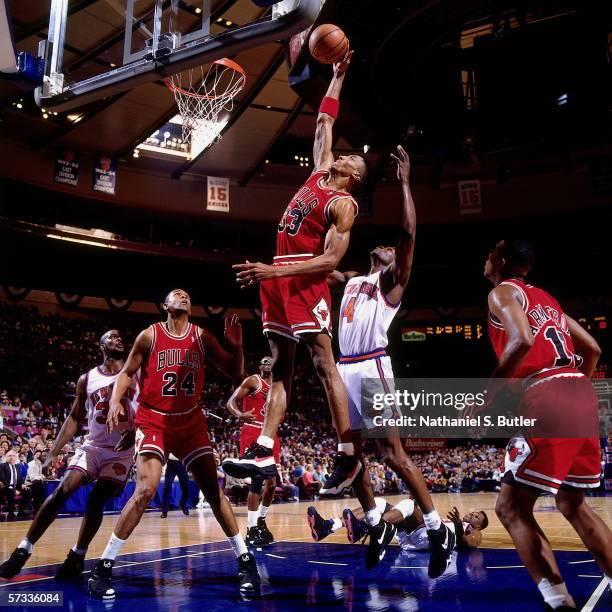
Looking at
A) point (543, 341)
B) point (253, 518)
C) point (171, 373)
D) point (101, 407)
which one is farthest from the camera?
point (253, 518)

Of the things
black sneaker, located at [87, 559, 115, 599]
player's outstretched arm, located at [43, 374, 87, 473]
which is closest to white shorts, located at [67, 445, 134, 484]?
player's outstretched arm, located at [43, 374, 87, 473]

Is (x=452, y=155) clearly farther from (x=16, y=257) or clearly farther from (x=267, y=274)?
(x=267, y=274)

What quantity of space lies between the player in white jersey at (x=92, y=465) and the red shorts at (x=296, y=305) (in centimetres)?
208

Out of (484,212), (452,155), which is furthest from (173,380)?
(484,212)

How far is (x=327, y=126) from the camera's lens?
193 inches

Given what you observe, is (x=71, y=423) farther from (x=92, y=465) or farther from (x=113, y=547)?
(x=113, y=547)

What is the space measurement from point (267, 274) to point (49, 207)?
19.3m

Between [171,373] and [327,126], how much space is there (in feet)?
7.74

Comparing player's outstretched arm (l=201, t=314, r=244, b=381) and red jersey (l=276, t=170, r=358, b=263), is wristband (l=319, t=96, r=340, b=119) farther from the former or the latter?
player's outstretched arm (l=201, t=314, r=244, b=381)

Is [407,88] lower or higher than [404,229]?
higher

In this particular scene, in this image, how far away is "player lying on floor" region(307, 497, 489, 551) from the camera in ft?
19.5

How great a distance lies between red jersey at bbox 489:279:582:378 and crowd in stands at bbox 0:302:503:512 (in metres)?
10.0

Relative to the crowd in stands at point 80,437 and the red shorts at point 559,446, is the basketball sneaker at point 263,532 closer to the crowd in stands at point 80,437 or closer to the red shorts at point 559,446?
the red shorts at point 559,446

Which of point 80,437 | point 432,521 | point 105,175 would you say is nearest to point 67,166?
point 105,175
